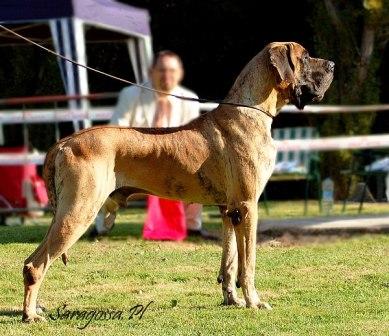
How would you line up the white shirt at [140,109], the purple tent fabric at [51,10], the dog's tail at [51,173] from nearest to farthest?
the dog's tail at [51,173]
the white shirt at [140,109]
the purple tent fabric at [51,10]

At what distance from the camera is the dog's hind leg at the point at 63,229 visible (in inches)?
227

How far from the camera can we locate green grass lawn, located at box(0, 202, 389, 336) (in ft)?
18.9

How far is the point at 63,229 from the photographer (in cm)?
578

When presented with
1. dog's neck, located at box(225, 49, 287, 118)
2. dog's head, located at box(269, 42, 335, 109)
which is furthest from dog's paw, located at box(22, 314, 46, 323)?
dog's head, located at box(269, 42, 335, 109)

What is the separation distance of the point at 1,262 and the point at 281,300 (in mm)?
2673

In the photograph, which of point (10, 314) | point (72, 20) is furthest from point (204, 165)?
point (72, 20)

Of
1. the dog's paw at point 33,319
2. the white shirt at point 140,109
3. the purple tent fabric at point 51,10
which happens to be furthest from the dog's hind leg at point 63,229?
the purple tent fabric at point 51,10

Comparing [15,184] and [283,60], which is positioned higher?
[283,60]

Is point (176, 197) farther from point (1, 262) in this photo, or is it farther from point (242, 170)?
point (1, 262)

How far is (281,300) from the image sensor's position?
21.6 feet

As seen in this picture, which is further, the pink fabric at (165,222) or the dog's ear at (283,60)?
the pink fabric at (165,222)

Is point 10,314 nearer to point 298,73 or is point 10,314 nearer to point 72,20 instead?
point 298,73

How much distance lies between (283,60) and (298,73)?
0.18m

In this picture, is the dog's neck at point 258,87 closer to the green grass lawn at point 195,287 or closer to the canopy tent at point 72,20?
the green grass lawn at point 195,287
